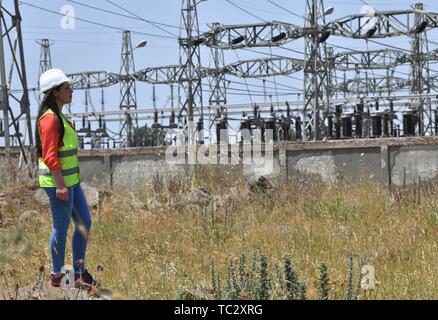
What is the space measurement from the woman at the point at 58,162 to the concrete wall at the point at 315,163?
651 cm

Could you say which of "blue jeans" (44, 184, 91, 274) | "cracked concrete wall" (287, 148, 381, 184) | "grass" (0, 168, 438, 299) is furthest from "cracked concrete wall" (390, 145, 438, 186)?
"blue jeans" (44, 184, 91, 274)

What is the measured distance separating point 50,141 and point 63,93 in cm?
39

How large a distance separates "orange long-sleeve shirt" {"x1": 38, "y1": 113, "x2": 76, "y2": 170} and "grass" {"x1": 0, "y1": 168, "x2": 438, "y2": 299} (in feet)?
2.24

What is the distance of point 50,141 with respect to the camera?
5324 mm

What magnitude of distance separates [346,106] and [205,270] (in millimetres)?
25400

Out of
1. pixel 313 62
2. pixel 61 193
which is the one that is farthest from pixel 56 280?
pixel 313 62

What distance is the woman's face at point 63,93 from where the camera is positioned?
17.9ft

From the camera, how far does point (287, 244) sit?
23.3ft

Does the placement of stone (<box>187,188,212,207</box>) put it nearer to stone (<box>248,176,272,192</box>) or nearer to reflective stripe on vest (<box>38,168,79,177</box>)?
stone (<box>248,176,272,192</box>)

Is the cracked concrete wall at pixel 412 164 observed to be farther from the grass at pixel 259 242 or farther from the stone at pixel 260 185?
the stone at pixel 260 185

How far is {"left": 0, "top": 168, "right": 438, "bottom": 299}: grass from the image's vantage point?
16.2ft

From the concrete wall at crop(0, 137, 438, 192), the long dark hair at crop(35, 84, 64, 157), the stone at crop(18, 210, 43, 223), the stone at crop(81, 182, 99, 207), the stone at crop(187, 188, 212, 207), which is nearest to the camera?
the long dark hair at crop(35, 84, 64, 157)

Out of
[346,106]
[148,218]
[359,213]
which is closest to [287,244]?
[359,213]

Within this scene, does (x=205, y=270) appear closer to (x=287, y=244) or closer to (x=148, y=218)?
(x=287, y=244)
